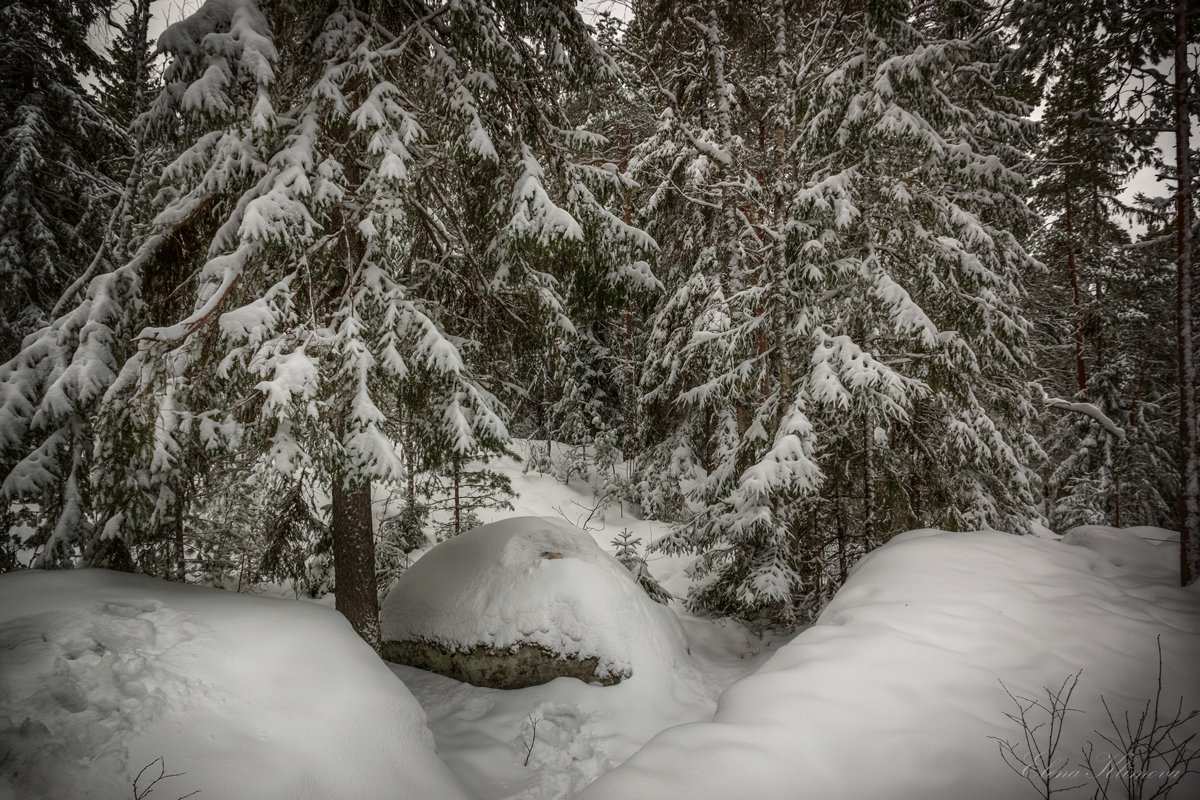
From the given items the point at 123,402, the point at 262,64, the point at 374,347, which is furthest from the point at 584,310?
the point at 123,402

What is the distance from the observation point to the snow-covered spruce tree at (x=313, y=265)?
13.3ft

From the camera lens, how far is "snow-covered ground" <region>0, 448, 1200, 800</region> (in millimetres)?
2373

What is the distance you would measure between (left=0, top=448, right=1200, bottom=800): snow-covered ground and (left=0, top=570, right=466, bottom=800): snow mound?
1 centimetres

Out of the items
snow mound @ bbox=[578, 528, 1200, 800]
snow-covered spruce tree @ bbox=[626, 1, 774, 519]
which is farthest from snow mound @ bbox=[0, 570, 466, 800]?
snow-covered spruce tree @ bbox=[626, 1, 774, 519]

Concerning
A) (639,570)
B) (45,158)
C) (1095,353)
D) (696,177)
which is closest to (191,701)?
(639,570)

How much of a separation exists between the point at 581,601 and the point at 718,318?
188 inches

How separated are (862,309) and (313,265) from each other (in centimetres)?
701

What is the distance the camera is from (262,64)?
396 centimetres

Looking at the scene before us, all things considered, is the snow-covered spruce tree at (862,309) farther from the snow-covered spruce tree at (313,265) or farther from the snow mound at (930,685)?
the snow-covered spruce tree at (313,265)

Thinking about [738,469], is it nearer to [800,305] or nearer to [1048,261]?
[800,305]

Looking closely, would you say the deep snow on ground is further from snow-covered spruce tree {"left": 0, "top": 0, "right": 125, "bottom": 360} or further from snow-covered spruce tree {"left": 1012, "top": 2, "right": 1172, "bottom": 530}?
snow-covered spruce tree {"left": 1012, "top": 2, "right": 1172, "bottom": 530}

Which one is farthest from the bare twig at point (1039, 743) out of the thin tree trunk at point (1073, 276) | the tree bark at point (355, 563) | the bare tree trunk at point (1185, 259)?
the thin tree trunk at point (1073, 276)

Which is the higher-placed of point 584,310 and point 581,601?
point 584,310

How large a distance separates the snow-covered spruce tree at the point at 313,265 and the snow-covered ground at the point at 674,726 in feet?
4.01
